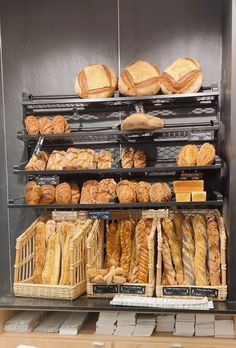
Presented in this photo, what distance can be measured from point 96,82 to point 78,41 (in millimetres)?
428

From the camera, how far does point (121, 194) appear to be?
2102mm

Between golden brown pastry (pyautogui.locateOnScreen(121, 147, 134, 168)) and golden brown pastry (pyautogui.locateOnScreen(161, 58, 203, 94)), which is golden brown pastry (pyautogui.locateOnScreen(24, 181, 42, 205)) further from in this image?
golden brown pastry (pyautogui.locateOnScreen(161, 58, 203, 94))

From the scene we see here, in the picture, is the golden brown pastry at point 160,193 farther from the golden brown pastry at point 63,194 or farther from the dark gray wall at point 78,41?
the dark gray wall at point 78,41

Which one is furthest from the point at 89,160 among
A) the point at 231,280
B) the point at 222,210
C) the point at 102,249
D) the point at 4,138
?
the point at 231,280

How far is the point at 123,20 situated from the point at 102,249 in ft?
4.89

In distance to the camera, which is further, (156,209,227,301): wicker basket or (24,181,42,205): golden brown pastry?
(24,181,42,205): golden brown pastry

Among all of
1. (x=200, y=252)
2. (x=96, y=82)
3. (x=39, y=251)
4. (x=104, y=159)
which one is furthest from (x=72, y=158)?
(x=200, y=252)

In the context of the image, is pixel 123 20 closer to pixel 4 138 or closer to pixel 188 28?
pixel 188 28

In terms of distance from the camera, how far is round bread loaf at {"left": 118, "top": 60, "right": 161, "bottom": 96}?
2141 mm

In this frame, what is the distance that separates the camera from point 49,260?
6.93 feet

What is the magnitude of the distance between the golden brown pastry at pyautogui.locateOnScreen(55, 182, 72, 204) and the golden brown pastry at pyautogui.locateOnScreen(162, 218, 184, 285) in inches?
23.4

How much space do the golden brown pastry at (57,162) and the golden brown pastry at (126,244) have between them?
1.67 feet

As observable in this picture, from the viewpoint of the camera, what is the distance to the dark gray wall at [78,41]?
2.31 metres

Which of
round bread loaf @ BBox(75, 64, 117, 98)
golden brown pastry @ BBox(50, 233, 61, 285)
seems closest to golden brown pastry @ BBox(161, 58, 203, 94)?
round bread loaf @ BBox(75, 64, 117, 98)
